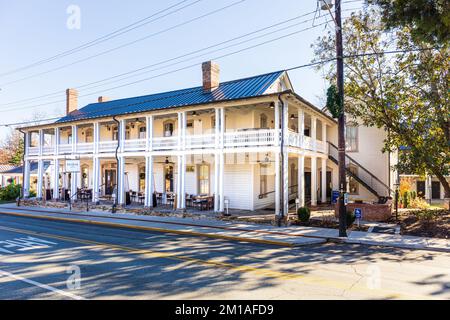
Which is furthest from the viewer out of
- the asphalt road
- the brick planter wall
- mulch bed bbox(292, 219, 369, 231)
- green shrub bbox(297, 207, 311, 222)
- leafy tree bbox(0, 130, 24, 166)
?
leafy tree bbox(0, 130, 24, 166)

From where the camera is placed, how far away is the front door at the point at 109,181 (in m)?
29.6

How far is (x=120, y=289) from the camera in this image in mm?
6594

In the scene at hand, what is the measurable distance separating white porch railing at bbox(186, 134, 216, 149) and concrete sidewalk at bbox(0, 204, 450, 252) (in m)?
4.50

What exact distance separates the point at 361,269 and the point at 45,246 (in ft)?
33.6

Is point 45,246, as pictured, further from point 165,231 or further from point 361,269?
point 361,269

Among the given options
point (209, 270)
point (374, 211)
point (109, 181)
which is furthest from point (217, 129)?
point (109, 181)

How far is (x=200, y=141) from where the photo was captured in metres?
20.0

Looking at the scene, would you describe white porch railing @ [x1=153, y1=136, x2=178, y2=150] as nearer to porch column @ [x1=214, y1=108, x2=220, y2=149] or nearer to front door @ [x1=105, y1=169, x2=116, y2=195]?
porch column @ [x1=214, y1=108, x2=220, y2=149]

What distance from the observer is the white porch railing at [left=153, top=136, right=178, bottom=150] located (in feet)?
69.4

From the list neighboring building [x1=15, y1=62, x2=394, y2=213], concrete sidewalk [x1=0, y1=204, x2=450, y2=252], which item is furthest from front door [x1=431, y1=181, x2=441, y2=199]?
concrete sidewalk [x1=0, y1=204, x2=450, y2=252]

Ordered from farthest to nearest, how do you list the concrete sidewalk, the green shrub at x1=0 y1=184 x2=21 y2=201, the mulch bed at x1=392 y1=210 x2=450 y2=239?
1. the green shrub at x1=0 y1=184 x2=21 y2=201
2. the mulch bed at x1=392 y1=210 x2=450 y2=239
3. the concrete sidewalk

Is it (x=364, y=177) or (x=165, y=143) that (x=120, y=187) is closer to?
(x=165, y=143)

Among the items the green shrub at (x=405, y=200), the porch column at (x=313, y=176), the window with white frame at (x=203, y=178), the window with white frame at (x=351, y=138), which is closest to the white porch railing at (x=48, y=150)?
the window with white frame at (x=203, y=178)

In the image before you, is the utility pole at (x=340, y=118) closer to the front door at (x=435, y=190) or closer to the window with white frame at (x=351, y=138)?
the window with white frame at (x=351, y=138)
